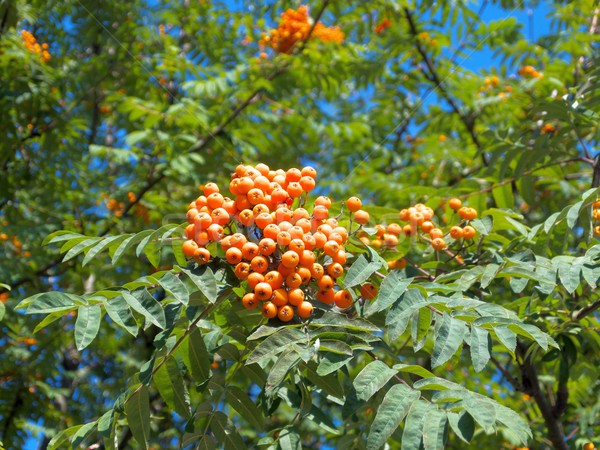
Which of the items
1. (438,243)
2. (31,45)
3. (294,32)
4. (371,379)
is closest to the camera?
(371,379)

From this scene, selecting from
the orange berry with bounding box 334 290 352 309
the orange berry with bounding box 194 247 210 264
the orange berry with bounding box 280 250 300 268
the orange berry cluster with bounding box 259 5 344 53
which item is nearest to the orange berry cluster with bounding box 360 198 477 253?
the orange berry with bounding box 334 290 352 309

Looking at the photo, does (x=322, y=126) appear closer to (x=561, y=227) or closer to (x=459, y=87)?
(x=459, y=87)

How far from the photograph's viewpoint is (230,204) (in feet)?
Result: 8.25

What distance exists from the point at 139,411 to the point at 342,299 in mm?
863

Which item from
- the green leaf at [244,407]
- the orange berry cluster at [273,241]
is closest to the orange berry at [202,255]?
the orange berry cluster at [273,241]

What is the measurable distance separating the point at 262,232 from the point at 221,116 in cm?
393

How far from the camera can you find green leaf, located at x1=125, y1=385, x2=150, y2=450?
2.39m

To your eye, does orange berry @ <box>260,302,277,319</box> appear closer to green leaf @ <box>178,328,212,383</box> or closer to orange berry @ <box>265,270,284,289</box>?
orange berry @ <box>265,270,284,289</box>

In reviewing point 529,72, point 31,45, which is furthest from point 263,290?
point 529,72

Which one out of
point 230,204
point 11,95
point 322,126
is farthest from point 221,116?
point 230,204

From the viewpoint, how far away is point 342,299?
2471 millimetres

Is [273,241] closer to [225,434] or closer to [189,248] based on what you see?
[189,248]

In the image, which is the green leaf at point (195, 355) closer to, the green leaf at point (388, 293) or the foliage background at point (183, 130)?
the green leaf at point (388, 293)

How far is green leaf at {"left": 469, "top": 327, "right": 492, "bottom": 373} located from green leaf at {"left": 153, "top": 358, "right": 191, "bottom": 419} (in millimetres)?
1096
